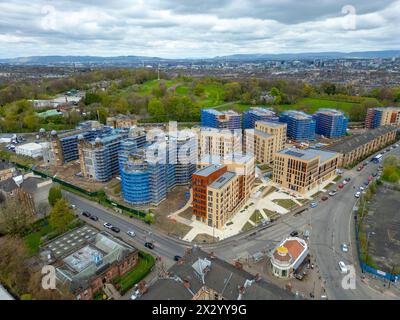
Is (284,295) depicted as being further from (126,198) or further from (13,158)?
(13,158)

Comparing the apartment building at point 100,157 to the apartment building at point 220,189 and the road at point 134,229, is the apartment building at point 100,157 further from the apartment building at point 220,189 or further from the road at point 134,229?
the apartment building at point 220,189

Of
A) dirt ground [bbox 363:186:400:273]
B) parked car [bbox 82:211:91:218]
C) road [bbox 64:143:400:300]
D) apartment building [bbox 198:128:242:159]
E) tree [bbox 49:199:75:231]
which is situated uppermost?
apartment building [bbox 198:128:242:159]

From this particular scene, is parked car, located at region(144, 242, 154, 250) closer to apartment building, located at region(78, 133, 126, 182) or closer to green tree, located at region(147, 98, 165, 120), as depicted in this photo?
Answer: apartment building, located at region(78, 133, 126, 182)

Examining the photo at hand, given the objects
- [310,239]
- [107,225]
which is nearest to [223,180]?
[310,239]

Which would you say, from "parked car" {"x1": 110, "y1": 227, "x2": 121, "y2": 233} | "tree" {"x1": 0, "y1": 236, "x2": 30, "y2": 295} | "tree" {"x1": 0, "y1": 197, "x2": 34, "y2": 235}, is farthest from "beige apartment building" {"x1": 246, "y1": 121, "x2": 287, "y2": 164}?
"tree" {"x1": 0, "y1": 236, "x2": 30, "y2": 295}

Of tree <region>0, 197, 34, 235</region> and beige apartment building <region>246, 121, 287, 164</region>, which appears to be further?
beige apartment building <region>246, 121, 287, 164</region>
